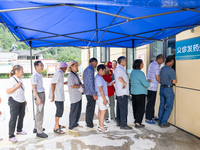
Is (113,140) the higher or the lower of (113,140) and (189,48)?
the lower

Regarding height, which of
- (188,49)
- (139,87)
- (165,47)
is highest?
(165,47)

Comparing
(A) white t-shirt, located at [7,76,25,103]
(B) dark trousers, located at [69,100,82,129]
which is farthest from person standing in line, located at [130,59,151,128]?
(A) white t-shirt, located at [7,76,25,103]

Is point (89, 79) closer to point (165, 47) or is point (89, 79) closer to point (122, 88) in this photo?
point (122, 88)

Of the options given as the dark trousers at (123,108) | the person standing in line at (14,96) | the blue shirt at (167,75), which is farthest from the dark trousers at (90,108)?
the blue shirt at (167,75)

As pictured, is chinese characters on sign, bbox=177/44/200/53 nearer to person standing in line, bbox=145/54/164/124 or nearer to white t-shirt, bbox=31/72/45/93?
person standing in line, bbox=145/54/164/124

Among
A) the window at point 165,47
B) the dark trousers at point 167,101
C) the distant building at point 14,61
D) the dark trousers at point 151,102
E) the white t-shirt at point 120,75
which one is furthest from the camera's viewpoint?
the distant building at point 14,61

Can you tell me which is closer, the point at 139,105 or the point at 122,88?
the point at 122,88

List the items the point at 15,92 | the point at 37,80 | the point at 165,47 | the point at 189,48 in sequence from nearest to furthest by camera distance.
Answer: the point at 15,92
the point at 37,80
the point at 189,48
the point at 165,47

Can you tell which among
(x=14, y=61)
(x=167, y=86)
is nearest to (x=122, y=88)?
(x=167, y=86)

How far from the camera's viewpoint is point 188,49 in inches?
151

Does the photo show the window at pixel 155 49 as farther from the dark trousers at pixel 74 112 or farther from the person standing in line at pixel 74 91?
the dark trousers at pixel 74 112

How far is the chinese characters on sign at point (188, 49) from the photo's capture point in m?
3.62

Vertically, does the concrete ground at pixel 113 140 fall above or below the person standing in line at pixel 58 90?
below

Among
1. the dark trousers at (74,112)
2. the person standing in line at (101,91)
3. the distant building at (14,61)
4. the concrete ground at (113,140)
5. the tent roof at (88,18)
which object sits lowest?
the concrete ground at (113,140)
